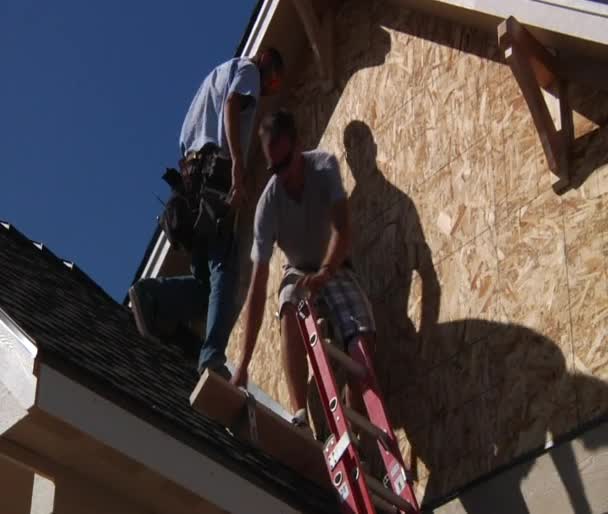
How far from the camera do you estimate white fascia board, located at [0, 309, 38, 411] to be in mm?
5129

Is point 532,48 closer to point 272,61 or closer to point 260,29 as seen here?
point 272,61

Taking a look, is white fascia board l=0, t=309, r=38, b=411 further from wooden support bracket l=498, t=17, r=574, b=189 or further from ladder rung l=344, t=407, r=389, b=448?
wooden support bracket l=498, t=17, r=574, b=189

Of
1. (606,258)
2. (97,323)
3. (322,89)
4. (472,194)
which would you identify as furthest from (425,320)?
(322,89)

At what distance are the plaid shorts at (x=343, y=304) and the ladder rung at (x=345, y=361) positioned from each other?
10.1 inches

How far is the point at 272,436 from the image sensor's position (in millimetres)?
6547

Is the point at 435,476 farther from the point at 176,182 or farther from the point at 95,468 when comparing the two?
the point at 176,182

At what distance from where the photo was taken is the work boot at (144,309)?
7.93 metres

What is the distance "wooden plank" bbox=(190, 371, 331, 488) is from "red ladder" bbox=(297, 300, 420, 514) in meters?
0.25

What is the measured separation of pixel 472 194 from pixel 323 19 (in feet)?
7.41

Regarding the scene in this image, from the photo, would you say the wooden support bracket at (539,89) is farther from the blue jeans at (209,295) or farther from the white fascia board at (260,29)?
the white fascia board at (260,29)

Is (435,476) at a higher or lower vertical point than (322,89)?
lower

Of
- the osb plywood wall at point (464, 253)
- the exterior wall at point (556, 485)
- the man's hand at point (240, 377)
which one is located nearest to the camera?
the exterior wall at point (556, 485)

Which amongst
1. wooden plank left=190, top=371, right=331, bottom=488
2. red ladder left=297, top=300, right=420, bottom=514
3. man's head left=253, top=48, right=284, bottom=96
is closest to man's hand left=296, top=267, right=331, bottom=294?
red ladder left=297, top=300, right=420, bottom=514

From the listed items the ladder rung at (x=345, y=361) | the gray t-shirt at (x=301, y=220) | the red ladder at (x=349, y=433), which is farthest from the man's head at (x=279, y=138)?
the ladder rung at (x=345, y=361)
